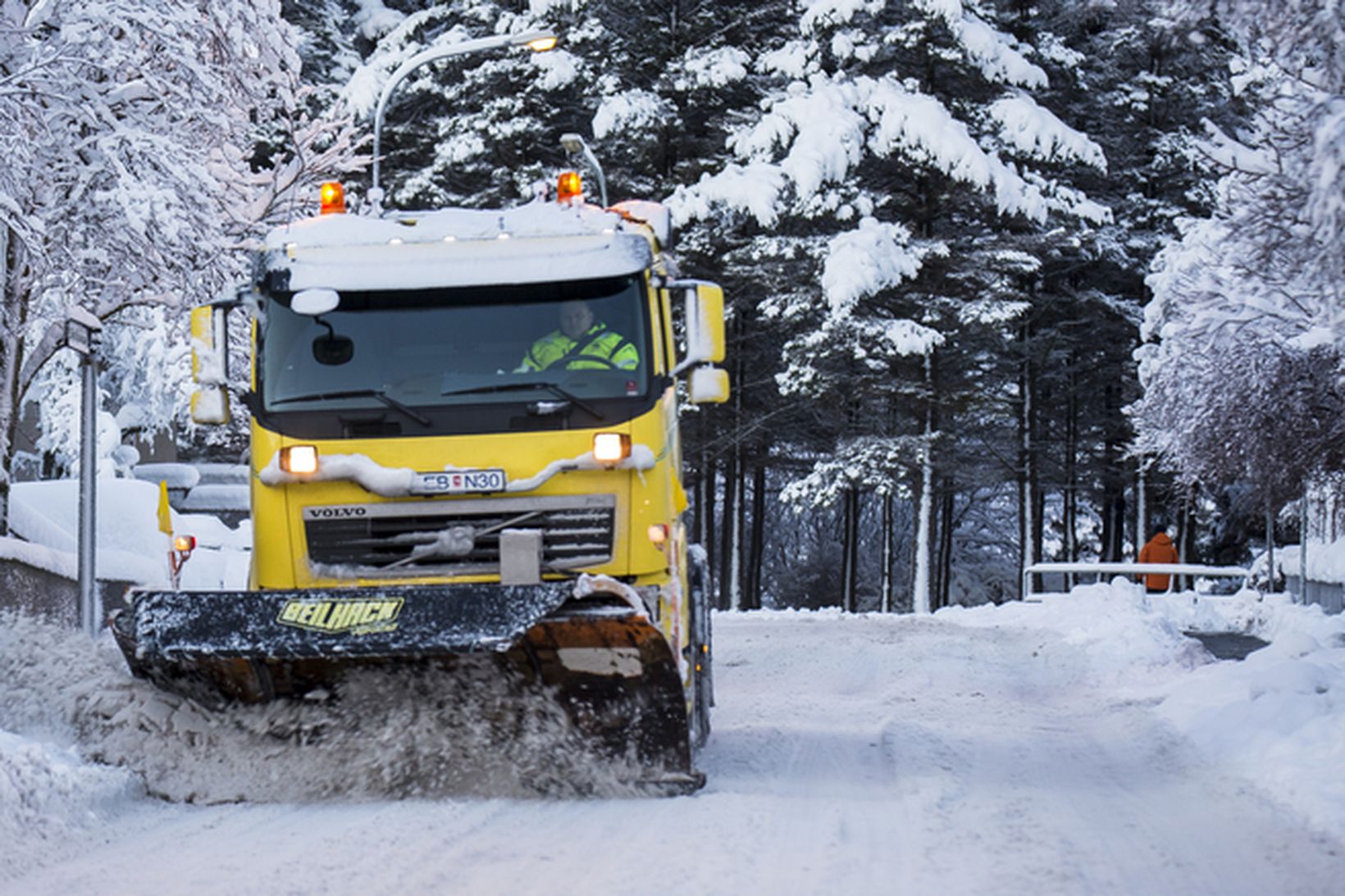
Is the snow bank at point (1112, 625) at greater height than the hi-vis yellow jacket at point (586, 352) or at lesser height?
lesser

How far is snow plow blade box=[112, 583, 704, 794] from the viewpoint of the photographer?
23.1ft

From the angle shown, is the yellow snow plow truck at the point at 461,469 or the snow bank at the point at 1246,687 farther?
the snow bank at the point at 1246,687

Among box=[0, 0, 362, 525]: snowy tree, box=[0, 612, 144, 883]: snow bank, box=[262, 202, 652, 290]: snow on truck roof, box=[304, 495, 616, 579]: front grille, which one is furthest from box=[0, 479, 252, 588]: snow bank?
box=[304, 495, 616, 579]: front grille

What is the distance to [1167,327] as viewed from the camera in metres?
23.0

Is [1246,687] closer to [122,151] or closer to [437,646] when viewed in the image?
[437,646]

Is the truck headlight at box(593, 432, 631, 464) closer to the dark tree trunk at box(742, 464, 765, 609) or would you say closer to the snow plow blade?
the snow plow blade

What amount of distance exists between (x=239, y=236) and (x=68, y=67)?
12.6 feet

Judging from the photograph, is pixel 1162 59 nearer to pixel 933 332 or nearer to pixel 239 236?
pixel 933 332

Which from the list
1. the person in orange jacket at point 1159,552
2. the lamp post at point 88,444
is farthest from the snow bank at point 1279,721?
the person in orange jacket at point 1159,552

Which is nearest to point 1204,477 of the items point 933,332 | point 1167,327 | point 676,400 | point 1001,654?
point 1167,327

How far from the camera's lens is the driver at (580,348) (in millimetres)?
7848

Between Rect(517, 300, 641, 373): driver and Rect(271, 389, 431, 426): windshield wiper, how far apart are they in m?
0.53

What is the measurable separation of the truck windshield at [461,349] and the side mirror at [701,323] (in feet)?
0.92

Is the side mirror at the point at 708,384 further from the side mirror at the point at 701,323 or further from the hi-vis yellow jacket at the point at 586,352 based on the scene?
the hi-vis yellow jacket at the point at 586,352
